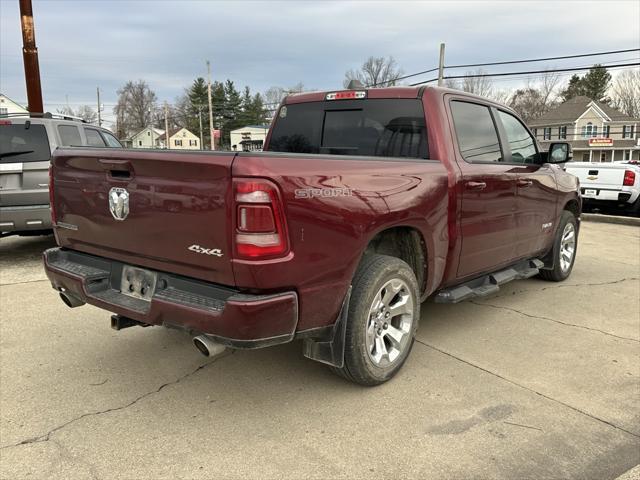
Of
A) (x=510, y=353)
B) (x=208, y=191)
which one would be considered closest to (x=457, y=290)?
(x=510, y=353)

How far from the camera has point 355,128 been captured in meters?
4.15

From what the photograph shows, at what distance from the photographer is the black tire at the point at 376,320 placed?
3.06 meters

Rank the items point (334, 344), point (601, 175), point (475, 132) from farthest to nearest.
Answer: point (601, 175), point (475, 132), point (334, 344)

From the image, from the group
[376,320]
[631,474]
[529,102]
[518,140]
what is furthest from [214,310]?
[529,102]

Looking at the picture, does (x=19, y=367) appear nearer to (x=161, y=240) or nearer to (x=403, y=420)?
(x=161, y=240)

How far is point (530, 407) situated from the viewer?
3174 millimetres

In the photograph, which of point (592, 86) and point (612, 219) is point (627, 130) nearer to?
point (592, 86)

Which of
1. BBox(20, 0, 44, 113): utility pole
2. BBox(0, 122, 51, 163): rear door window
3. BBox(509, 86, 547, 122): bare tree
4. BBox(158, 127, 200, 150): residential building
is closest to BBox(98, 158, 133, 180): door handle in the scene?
BBox(0, 122, 51, 163): rear door window

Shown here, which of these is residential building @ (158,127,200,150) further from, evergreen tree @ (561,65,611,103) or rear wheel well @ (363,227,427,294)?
rear wheel well @ (363,227,427,294)

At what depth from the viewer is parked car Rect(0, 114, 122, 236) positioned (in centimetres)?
651

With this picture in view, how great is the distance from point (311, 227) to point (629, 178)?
455 inches

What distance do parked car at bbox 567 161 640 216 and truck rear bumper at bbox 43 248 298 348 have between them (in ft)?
36.0

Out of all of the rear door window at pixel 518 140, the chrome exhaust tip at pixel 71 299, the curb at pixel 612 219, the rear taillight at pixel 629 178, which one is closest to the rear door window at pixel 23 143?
the chrome exhaust tip at pixel 71 299

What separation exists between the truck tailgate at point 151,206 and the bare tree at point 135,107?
325 ft
